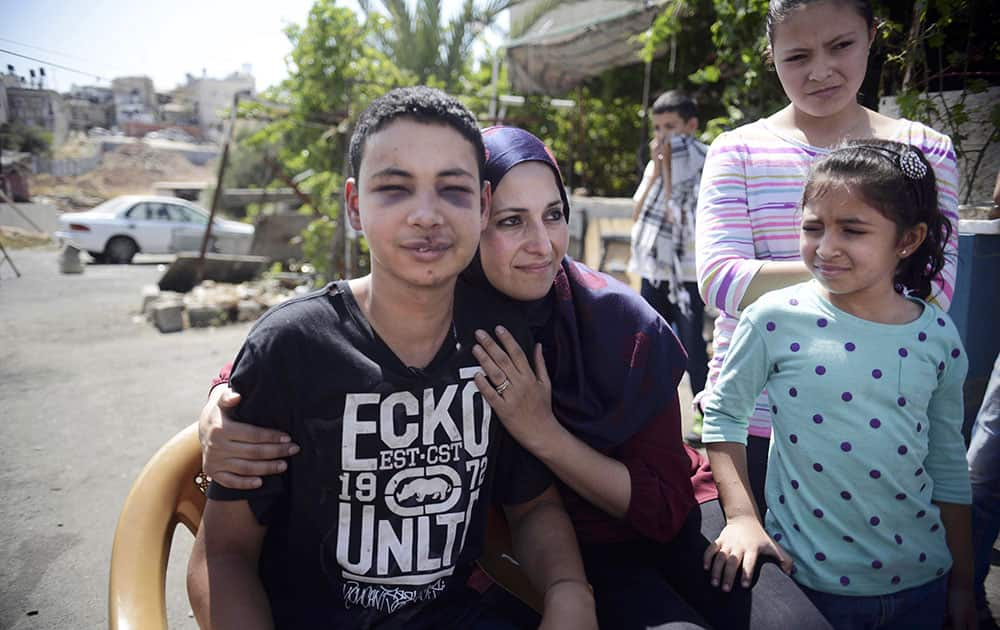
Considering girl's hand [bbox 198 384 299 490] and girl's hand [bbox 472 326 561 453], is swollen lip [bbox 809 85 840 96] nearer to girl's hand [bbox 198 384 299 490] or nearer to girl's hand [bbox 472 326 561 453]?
girl's hand [bbox 472 326 561 453]

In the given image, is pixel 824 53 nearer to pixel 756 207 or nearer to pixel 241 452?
pixel 756 207

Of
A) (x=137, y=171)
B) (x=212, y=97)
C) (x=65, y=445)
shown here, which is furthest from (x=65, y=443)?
(x=137, y=171)

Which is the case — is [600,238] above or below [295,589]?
above

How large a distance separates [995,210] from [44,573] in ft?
12.1

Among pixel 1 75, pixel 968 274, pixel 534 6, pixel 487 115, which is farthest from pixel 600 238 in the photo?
pixel 534 6

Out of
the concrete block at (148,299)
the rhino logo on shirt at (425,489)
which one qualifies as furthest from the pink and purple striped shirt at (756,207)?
the concrete block at (148,299)

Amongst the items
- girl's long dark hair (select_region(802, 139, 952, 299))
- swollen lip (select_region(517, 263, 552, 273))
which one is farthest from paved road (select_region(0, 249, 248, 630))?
girl's long dark hair (select_region(802, 139, 952, 299))

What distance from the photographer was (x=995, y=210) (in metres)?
2.52

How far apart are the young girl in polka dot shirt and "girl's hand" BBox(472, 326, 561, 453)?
42 centimetres

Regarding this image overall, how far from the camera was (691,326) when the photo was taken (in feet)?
13.3

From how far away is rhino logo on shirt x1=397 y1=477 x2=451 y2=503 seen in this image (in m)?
1.35

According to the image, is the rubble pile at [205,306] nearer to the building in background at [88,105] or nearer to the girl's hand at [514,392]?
the building in background at [88,105]

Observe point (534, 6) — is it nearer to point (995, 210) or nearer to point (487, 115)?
point (487, 115)

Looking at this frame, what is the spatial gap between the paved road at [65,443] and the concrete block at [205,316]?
1.56m
